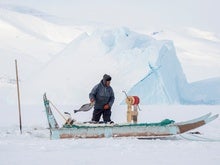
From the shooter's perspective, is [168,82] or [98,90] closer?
[98,90]

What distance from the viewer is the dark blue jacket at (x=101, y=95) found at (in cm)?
860

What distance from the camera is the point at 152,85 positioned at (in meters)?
18.9

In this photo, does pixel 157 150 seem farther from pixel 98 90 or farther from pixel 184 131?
pixel 98 90

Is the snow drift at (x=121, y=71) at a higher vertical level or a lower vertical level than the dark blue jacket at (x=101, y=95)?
higher

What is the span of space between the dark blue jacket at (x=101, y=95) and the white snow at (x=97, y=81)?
1003 mm

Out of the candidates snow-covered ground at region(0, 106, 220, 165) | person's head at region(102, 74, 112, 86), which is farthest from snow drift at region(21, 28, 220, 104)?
snow-covered ground at region(0, 106, 220, 165)

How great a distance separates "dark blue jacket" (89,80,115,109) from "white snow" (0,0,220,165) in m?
1.00

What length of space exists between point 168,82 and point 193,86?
275 cm

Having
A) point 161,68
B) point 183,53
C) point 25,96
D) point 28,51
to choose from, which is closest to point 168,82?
point 161,68

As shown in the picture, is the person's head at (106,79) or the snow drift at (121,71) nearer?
the person's head at (106,79)

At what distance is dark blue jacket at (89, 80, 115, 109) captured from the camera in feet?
28.2

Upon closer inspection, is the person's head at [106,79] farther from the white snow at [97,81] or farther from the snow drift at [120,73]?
the snow drift at [120,73]

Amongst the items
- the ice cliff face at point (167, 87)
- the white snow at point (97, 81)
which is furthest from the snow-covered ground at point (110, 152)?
the ice cliff face at point (167, 87)

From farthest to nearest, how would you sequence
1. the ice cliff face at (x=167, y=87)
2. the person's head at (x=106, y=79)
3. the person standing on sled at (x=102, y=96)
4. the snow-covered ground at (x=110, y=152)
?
the ice cliff face at (x=167, y=87) → the person standing on sled at (x=102, y=96) → the person's head at (x=106, y=79) → the snow-covered ground at (x=110, y=152)
